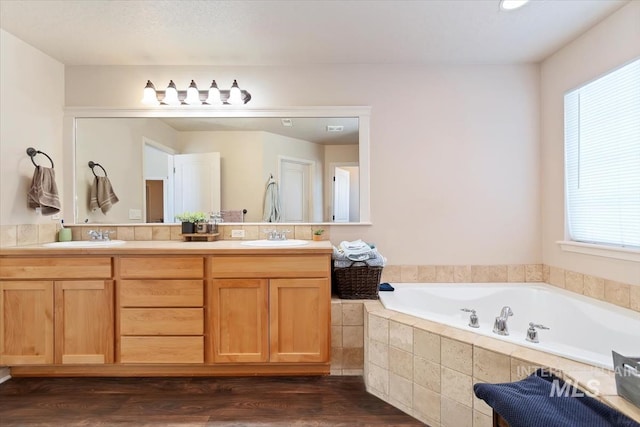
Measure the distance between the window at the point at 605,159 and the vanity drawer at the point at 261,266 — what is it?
1951 millimetres

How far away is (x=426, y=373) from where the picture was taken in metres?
1.70

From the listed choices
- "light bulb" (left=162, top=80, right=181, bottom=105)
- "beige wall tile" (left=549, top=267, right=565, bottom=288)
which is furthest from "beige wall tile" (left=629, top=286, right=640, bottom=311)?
"light bulb" (left=162, top=80, right=181, bottom=105)

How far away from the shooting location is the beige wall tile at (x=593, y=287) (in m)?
2.09

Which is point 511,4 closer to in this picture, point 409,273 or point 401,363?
point 409,273

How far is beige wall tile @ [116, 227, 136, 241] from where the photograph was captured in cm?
264

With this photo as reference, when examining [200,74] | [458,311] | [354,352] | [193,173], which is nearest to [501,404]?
[354,352]

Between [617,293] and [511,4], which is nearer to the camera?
[511,4]

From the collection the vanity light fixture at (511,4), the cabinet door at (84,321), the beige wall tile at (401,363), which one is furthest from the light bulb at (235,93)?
the beige wall tile at (401,363)

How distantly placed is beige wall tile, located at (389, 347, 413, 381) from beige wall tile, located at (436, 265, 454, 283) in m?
0.99

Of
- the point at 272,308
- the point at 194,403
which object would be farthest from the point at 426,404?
the point at 194,403

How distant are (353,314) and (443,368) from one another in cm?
70

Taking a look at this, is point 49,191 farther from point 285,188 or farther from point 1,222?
point 285,188

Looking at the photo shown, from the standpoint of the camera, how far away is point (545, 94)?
2564mm

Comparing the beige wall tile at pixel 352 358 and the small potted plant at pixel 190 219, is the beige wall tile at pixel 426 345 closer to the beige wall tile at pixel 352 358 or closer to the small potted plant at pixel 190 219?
the beige wall tile at pixel 352 358
